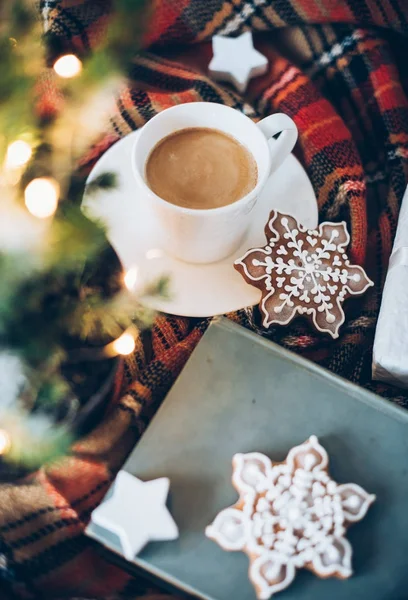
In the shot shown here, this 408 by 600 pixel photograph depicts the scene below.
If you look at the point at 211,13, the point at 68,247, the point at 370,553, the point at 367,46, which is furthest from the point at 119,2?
the point at 370,553

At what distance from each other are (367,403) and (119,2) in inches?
18.6

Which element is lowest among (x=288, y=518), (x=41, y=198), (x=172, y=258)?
(x=288, y=518)

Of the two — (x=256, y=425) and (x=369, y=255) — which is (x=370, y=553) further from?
(x=369, y=255)

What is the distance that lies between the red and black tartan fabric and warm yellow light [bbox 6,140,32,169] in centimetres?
27

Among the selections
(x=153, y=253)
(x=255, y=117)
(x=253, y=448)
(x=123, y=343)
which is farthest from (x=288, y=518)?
(x=255, y=117)

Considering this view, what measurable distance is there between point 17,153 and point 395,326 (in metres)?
0.45

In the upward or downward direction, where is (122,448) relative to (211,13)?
downward

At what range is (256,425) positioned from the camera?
596 millimetres

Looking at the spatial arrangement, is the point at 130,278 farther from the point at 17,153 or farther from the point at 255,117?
the point at 255,117

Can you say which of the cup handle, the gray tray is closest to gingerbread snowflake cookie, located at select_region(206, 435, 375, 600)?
the gray tray

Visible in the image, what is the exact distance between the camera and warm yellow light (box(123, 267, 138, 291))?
677mm

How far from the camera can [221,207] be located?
2.14 feet

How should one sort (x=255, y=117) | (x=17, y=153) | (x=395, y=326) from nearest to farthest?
(x=17, y=153) → (x=395, y=326) → (x=255, y=117)

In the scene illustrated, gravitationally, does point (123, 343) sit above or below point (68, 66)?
below
